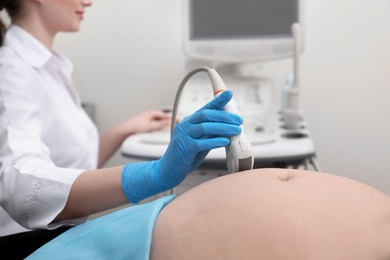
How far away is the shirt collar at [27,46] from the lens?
4.17 feet

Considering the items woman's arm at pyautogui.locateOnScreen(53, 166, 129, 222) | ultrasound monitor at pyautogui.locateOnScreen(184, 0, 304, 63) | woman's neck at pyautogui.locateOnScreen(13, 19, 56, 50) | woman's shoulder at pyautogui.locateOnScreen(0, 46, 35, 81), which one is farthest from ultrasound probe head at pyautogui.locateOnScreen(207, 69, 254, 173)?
ultrasound monitor at pyautogui.locateOnScreen(184, 0, 304, 63)

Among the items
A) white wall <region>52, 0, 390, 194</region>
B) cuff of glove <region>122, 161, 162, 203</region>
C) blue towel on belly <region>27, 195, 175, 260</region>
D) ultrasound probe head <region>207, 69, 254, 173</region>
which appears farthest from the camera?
white wall <region>52, 0, 390, 194</region>

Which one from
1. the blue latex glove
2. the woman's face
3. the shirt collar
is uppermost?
the woman's face

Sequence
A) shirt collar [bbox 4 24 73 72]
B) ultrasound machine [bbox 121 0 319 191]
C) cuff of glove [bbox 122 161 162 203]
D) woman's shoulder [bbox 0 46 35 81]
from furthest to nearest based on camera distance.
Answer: ultrasound machine [bbox 121 0 319 191] → shirt collar [bbox 4 24 73 72] → woman's shoulder [bbox 0 46 35 81] → cuff of glove [bbox 122 161 162 203]

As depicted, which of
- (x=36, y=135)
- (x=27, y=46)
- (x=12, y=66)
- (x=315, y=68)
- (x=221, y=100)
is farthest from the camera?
(x=315, y=68)

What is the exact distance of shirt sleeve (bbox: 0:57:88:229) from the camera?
0.97 m

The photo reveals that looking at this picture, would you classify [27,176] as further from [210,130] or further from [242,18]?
[242,18]

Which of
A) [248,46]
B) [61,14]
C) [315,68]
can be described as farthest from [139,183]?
[315,68]

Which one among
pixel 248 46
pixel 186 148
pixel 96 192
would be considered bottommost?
pixel 96 192

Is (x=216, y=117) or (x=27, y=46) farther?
(x=27, y=46)

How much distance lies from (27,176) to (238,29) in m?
1.03

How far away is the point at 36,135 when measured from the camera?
1082 mm

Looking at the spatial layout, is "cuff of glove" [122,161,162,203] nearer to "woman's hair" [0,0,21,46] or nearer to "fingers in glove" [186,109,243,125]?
"fingers in glove" [186,109,243,125]

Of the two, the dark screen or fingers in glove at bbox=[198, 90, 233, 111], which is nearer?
fingers in glove at bbox=[198, 90, 233, 111]
